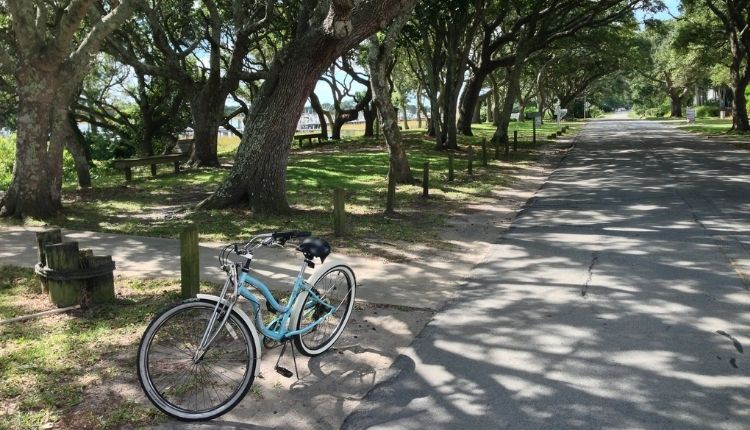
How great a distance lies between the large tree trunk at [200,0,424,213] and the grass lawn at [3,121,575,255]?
0.43 meters

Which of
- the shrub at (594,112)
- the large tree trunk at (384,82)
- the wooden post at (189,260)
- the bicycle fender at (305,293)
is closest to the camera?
the bicycle fender at (305,293)

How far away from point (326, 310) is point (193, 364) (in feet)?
4.19

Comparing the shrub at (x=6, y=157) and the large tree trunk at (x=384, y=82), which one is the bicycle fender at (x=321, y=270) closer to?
the large tree trunk at (x=384, y=82)

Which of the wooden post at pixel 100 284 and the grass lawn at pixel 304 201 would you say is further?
the grass lawn at pixel 304 201

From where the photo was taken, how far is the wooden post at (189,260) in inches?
222

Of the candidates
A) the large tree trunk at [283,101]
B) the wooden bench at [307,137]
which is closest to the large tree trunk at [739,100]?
the wooden bench at [307,137]

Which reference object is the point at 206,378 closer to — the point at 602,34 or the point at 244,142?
the point at 244,142

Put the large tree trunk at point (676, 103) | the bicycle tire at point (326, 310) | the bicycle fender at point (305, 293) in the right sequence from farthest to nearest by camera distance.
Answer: the large tree trunk at point (676, 103) → the bicycle tire at point (326, 310) → the bicycle fender at point (305, 293)

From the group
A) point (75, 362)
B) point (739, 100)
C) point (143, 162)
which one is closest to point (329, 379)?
point (75, 362)

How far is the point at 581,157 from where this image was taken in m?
23.7

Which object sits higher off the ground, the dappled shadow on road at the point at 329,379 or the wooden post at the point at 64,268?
the wooden post at the point at 64,268

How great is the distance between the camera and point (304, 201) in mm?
12992

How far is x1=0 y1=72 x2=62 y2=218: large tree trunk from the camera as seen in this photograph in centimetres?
1039

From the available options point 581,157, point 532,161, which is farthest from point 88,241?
point 581,157
